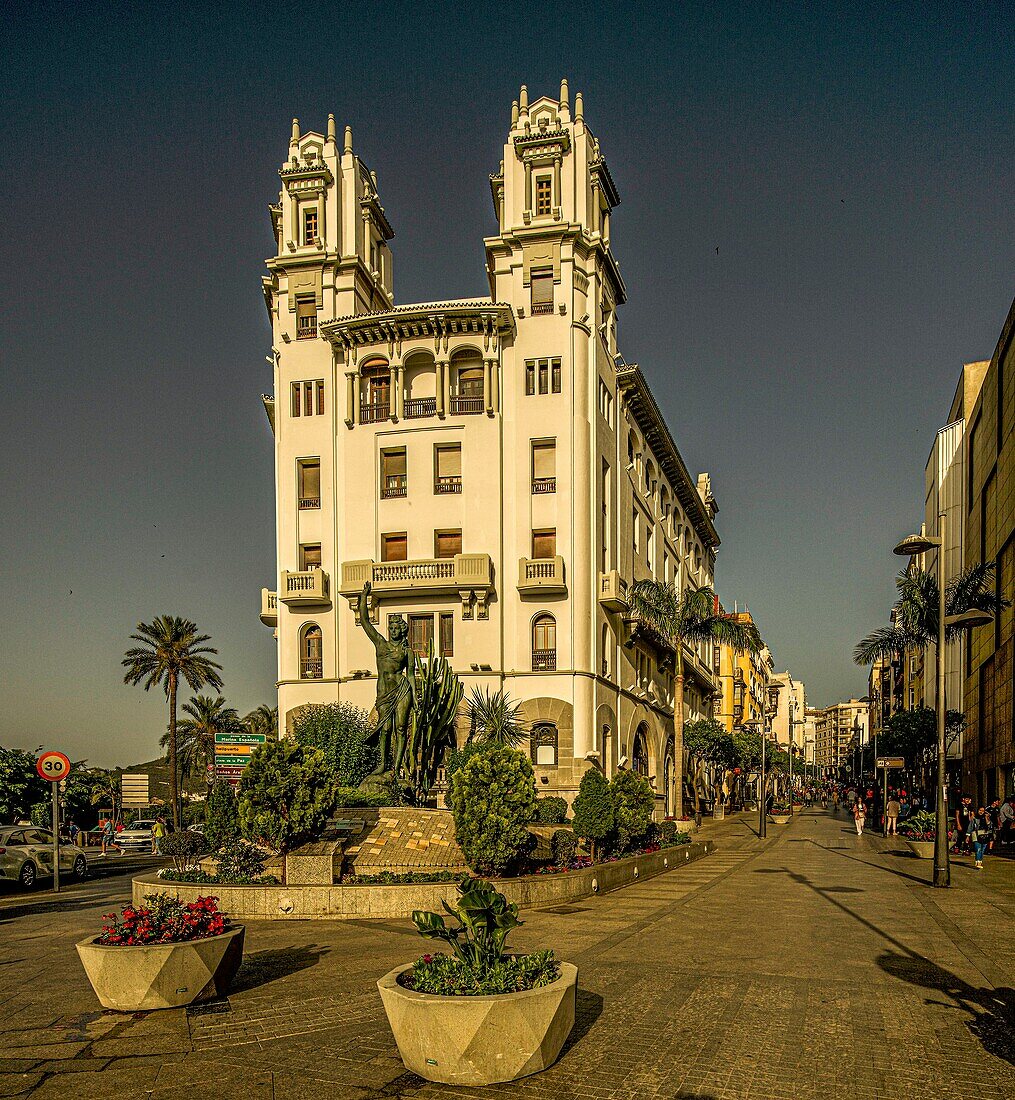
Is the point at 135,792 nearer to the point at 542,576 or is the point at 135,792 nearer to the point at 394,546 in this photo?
the point at 394,546

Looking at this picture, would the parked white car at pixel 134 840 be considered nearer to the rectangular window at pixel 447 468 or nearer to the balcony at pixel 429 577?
the balcony at pixel 429 577

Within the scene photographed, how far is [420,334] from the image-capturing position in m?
44.4

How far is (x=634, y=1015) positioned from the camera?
9195 millimetres

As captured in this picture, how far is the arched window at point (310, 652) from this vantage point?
4409 centimetres

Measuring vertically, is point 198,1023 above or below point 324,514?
below

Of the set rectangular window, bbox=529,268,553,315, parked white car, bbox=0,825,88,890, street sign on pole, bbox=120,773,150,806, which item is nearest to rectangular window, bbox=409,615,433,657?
rectangular window, bbox=529,268,553,315

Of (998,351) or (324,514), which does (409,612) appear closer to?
(324,514)

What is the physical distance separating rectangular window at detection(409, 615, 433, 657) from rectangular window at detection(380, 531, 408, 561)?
9.22 ft

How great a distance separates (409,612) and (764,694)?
98.0m

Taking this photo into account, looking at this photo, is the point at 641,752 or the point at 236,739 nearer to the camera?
the point at 236,739

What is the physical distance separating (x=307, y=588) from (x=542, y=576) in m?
10.5

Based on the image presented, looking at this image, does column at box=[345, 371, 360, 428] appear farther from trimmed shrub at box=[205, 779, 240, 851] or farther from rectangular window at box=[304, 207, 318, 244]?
trimmed shrub at box=[205, 779, 240, 851]

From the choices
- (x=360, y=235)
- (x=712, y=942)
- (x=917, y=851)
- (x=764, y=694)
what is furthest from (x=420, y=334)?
(x=764, y=694)

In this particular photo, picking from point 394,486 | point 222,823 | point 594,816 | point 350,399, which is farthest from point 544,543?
point 222,823
